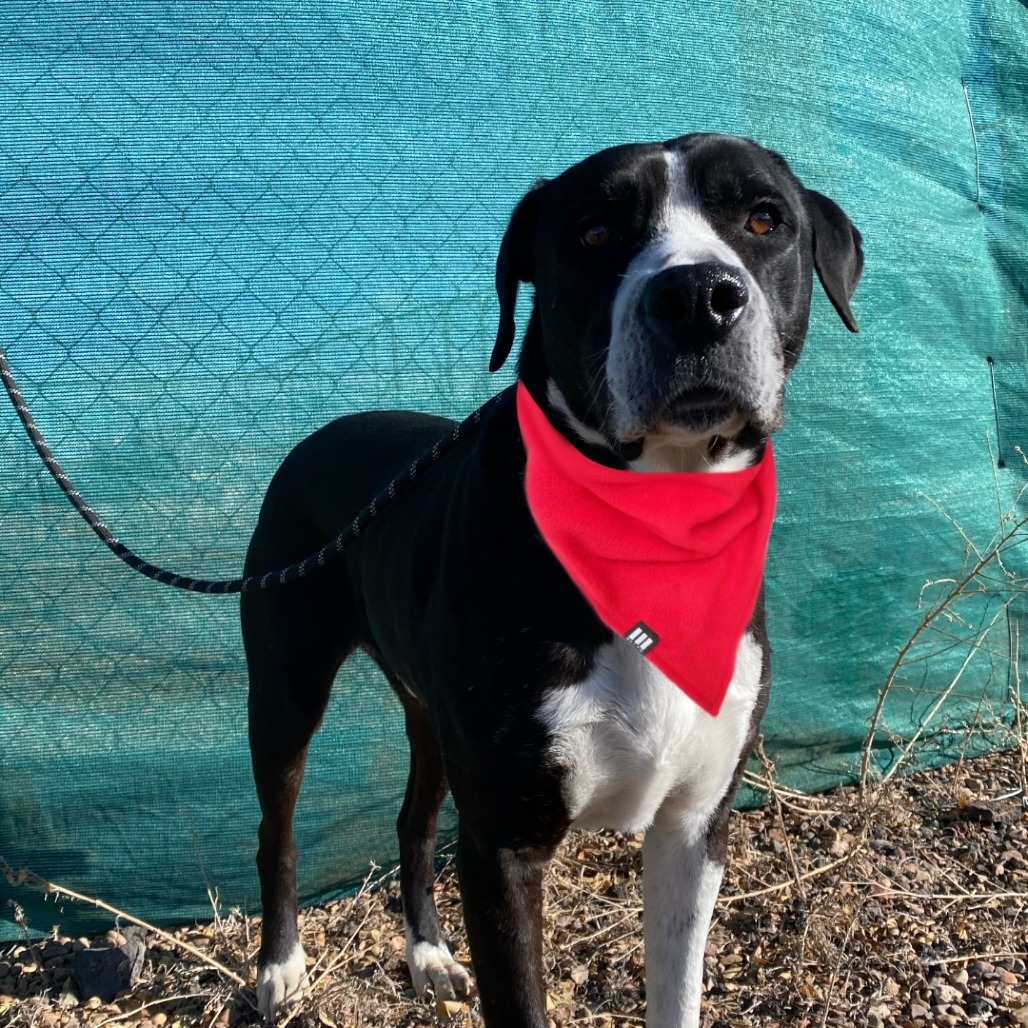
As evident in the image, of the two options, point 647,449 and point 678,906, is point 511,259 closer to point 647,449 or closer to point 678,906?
point 647,449

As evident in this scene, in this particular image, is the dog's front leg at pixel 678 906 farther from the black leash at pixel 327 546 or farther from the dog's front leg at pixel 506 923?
the black leash at pixel 327 546

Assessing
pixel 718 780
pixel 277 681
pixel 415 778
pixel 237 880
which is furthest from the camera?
pixel 237 880

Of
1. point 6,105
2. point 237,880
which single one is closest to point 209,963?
point 237,880

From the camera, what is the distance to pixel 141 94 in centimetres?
286

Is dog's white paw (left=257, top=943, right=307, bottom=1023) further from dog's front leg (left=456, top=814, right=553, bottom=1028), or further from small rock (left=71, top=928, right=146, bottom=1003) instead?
dog's front leg (left=456, top=814, right=553, bottom=1028)

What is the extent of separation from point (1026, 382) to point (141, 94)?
308 cm

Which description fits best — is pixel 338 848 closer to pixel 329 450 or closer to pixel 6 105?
pixel 329 450

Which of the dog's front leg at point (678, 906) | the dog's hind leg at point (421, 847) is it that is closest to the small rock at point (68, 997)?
the dog's hind leg at point (421, 847)

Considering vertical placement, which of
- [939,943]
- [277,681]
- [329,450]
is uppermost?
[329,450]

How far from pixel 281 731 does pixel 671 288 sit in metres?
1.69

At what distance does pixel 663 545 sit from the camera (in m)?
1.99

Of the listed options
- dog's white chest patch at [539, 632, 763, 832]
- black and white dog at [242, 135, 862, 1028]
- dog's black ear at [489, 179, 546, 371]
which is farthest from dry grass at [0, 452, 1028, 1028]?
dog's black ear at [489, 179, 546, 371]

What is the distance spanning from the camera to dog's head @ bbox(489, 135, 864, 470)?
1625 millimetres

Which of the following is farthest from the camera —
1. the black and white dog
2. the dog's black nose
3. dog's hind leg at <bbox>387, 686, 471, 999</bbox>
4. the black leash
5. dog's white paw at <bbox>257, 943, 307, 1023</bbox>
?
dog's hind leg at <bbox>387, 686, 471, 999</bbox>
